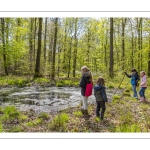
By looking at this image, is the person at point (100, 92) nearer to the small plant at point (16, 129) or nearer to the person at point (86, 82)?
the person at point (86, 82)

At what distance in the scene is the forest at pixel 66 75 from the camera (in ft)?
22.8

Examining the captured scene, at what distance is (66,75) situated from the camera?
2045cm

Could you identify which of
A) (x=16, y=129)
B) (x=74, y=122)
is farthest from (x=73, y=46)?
(x=16, y=129)

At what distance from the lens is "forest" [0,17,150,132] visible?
22.8 feet

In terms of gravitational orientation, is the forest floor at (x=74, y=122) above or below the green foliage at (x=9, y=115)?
below

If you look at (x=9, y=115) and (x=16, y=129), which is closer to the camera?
(x=16, y=129)

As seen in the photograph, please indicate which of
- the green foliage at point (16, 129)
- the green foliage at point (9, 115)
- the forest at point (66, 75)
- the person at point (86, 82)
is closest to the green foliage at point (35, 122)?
the forest at point (66, 75)

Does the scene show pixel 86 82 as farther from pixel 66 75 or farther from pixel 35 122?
pixel 66 75

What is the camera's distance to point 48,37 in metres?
28.6

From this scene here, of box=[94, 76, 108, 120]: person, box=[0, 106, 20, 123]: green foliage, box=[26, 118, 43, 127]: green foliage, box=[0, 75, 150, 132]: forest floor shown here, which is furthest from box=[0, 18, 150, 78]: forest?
box=[26, 118, 43, 127]: green foliage
